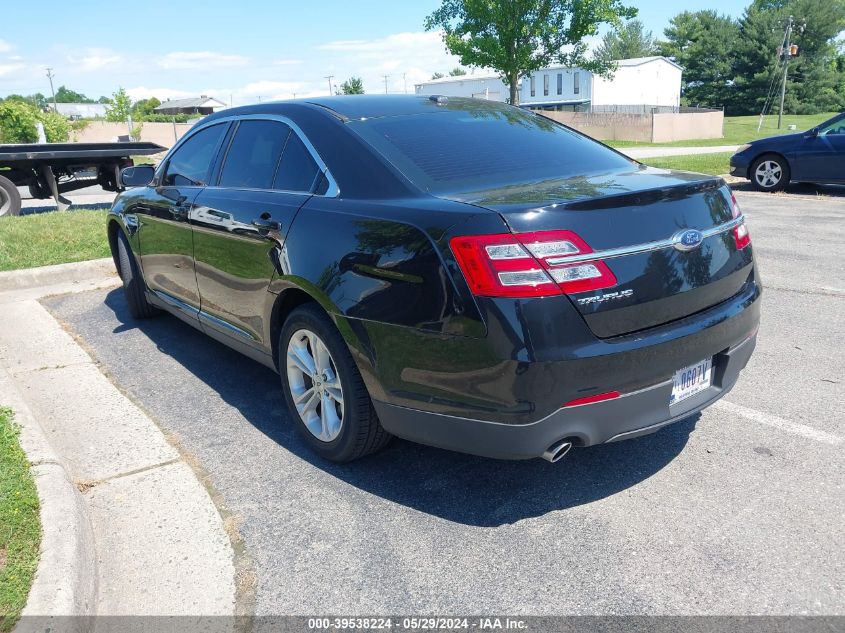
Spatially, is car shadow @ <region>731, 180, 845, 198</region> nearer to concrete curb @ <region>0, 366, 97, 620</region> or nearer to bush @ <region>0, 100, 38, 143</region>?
concrete curb @ <region>0, 366, 97, 620</region>

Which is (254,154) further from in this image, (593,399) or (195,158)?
(593,399)

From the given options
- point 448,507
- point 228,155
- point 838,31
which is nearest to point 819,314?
point 448,507

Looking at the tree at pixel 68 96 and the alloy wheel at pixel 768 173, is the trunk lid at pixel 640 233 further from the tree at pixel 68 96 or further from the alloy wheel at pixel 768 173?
the tree at pixel 68 96

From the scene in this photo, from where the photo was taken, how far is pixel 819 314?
5473 mm

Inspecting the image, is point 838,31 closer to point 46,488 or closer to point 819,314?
point 819,314

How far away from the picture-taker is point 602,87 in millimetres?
67000

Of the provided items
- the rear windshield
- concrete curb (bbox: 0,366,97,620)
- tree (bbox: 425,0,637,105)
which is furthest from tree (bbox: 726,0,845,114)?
concrete curb (bbox: 0,366,97,620)

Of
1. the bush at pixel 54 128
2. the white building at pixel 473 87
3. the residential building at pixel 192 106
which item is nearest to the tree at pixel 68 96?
the residential building at pixel 192 106

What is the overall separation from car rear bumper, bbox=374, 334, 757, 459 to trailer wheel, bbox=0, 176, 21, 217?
33.7 feet

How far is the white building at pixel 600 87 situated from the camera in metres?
65.8

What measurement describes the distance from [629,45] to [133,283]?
115896 mm

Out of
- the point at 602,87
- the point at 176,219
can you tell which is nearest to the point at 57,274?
the point at 176,219

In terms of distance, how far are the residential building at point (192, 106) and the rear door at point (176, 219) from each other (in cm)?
10899

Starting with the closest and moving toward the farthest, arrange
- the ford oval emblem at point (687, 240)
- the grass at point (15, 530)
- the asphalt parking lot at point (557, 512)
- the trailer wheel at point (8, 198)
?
the grass at point (15, 530) < the asphalt parking lot at point (557, 512) < the ford oval emblem at point (687, 240) < the trailer wheel at point (8, 198)
